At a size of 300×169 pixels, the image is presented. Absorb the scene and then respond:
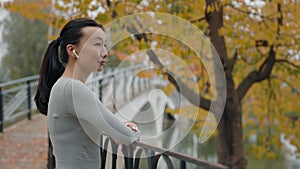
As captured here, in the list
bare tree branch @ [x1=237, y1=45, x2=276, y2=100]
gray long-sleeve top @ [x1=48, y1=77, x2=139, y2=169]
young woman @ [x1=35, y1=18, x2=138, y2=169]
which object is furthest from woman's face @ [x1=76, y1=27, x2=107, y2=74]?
bare tree branch @ [x1=237, y1=45, x2=276, y2=100]

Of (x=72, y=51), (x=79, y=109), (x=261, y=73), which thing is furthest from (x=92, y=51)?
(x=261, y=73)

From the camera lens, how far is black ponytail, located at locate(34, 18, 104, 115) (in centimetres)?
231

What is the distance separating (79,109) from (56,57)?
59 cm

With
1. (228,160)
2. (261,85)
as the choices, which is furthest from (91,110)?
(261,85)

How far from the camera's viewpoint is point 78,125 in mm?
2162

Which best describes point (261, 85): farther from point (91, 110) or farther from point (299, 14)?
point (91, 110)

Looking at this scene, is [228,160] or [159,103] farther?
[228,160]

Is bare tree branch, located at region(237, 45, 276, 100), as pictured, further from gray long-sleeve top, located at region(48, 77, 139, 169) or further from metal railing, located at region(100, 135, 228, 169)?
gray long-sleeve top, located at region(48, 77, 139, 169)

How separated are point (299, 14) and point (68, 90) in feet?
18.5

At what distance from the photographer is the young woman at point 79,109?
2021mm

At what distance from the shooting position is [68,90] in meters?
2.08

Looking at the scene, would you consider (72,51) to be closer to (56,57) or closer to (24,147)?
(56,57)

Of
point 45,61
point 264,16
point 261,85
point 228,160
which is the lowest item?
point 228,160

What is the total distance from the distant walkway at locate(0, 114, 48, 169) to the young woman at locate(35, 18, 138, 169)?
16.8ft
